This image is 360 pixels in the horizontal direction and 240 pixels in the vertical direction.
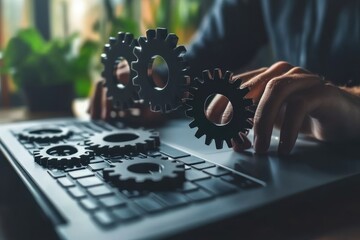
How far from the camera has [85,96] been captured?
1487 mm

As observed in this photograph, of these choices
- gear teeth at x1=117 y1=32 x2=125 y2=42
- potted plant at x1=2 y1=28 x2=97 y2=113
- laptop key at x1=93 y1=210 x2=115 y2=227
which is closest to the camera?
laptop key at x1=93 y1=210 x2=115 y2=227

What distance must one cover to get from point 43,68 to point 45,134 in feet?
2.05

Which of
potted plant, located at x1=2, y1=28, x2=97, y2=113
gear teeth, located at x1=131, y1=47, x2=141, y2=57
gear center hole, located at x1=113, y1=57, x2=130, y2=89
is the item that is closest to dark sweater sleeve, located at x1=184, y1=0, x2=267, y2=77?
potted plant, located at x1=2, y1=28, x2=97, y2=113

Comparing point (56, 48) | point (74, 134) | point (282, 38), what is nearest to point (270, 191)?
point (74, 134)

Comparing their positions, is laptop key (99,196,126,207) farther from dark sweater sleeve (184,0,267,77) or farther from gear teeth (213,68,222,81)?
dark sweater sleeve (184,0,267,77)

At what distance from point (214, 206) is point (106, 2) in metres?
1.28

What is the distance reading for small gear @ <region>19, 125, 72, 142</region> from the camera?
0.68 metres

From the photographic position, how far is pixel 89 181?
1.58 ft

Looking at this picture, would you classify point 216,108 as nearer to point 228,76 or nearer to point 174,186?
point 228,76

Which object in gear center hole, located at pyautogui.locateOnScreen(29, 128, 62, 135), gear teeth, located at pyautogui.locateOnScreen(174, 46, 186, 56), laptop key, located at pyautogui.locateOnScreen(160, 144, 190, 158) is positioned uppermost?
gear teeth, located at pyautogui.locateOnScreen(174, 46, 186, 56)

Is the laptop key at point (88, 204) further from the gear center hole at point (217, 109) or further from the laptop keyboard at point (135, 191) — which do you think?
the gear center hole at point (217, 109)

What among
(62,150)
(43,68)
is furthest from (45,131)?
(43,68)

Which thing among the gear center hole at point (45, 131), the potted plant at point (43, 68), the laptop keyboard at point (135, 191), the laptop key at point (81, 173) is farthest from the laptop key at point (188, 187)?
the potted plant at point (43, 68)

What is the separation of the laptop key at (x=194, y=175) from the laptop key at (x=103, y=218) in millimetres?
115
